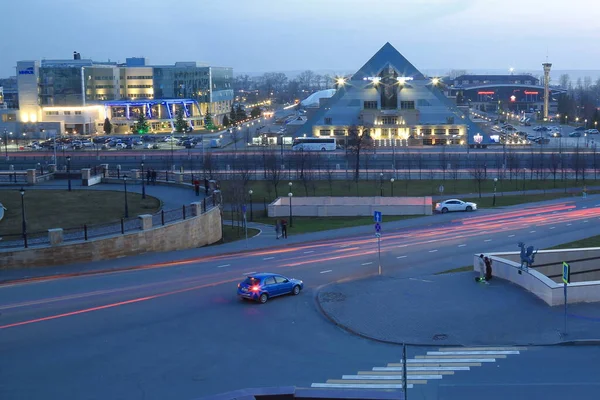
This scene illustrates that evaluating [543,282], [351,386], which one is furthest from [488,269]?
[351,386]

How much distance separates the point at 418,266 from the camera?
904 inches

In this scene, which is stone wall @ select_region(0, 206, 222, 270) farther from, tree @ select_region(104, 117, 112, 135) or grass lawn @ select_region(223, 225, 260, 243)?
tree @ select_region(104, 117, 112, 135)

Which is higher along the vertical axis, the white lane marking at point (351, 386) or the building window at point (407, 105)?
the building window at point (407, 105)

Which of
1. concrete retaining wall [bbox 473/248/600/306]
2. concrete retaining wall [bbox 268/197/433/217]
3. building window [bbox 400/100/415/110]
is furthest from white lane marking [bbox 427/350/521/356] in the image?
→ building window [bbox 400/100/415/110]

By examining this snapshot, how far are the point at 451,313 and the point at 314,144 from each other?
57695mm

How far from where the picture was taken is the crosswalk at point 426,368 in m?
12.2

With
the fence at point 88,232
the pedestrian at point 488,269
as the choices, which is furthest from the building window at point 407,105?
the pedestrian at point 488,269

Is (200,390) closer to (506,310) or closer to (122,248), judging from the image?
(506,310)

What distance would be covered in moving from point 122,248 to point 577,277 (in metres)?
15.3

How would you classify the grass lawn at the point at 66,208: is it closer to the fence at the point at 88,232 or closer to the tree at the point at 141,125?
the fence at the point at 88,232

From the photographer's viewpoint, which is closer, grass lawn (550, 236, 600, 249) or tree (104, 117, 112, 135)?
grass lawn (550, 236, 600, 249)

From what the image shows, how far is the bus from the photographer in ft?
240

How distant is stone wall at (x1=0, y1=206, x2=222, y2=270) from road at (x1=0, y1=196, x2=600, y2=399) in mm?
1420

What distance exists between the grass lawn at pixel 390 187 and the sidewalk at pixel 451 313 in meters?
24.2
